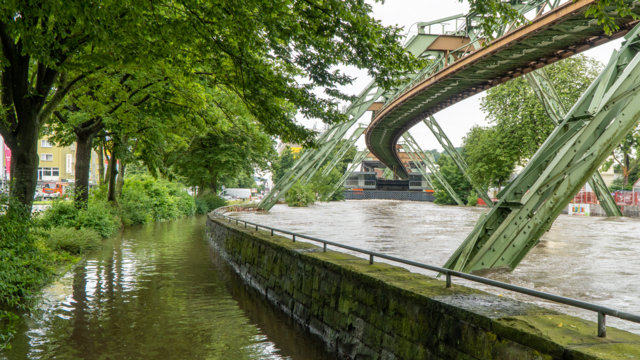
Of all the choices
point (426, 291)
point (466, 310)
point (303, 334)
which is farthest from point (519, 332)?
point (303, 334)

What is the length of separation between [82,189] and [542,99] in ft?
74.7

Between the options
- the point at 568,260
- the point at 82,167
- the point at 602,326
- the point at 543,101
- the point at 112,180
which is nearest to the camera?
the point at 602,326

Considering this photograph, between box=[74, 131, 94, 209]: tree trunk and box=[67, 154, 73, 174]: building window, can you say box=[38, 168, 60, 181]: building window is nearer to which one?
box=[67, 154, 73, 174]: building window

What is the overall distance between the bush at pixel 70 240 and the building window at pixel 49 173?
187 ft

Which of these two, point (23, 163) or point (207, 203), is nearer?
point (23, 163)

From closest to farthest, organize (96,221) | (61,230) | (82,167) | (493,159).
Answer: (61,230) → (96,221) → (82,167) → (493,159)

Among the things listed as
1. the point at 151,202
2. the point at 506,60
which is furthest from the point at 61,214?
the point at 506,60

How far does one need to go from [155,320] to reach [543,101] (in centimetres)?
2400

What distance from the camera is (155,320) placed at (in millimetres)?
8086

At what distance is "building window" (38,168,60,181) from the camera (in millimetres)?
64588

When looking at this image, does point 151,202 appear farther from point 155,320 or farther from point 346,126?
point 155,320

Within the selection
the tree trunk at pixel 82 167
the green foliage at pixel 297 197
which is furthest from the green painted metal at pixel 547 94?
the green foliage at pixel 297 197

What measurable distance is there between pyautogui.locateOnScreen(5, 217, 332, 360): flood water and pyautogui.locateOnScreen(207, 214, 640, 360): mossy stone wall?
51 centimetres

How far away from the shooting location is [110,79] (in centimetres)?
1393
